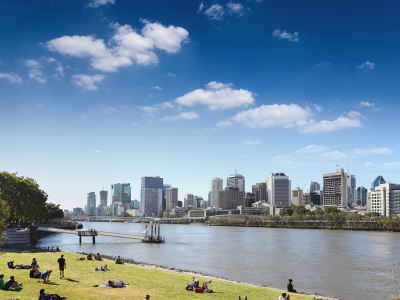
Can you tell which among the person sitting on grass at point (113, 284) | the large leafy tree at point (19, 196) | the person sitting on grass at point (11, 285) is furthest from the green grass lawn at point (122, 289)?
the large leafy tree at point (19, 196)

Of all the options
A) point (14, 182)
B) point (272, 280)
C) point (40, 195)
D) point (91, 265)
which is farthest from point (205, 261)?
point (40, 195)

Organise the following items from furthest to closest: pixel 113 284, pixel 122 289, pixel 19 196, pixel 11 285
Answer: pixel 19 196, pixel 113 284, pixel 122 289, pixel 11 285

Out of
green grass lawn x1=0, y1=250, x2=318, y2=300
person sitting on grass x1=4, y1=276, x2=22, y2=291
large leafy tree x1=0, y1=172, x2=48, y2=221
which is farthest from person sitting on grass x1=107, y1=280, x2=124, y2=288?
large leafy tree x1=0, y1=172, x2=48, y2=221

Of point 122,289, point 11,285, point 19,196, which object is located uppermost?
point 19,196

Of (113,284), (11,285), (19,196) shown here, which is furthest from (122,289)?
(19,196)

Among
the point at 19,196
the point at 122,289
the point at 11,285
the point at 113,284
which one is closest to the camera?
the point at 11,285

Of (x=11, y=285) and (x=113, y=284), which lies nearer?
(x=11, y=285)

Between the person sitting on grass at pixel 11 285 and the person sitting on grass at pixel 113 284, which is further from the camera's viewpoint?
the person sitting on grass at pixel 113 284

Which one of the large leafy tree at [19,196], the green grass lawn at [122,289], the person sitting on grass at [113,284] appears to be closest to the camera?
the green grass lawn at [122,289]

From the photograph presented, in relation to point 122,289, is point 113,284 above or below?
above

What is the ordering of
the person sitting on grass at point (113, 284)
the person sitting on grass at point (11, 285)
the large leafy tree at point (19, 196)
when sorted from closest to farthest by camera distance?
the person sitting on grass at point (11, 285), the person sitting on grass at point (113, 284), the large leafy tree at point (19, 196)

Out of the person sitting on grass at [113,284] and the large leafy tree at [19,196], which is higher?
the large leafy tree at [19,196]

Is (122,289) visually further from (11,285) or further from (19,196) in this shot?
(19,196)

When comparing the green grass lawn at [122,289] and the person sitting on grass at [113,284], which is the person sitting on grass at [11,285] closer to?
the green grass lawn at [122,289]
